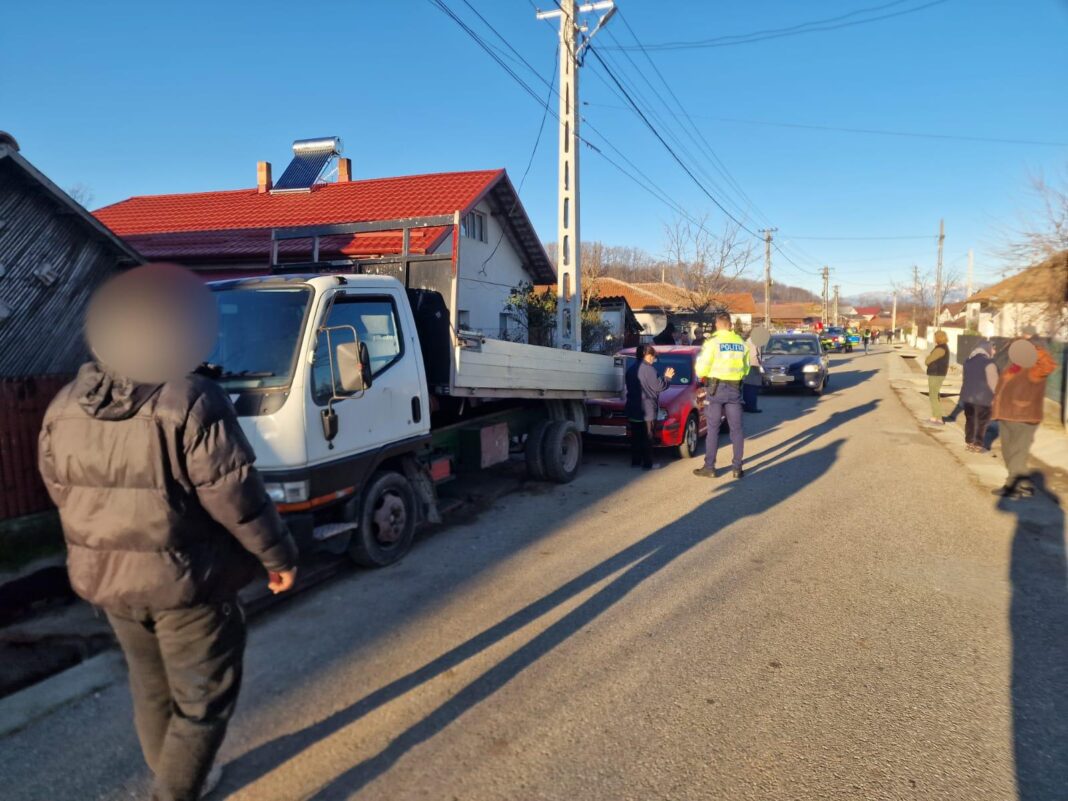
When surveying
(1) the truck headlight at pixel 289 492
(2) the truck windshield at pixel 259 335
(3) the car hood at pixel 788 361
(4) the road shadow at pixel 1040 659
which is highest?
(2) the truck windshield at pixel 259 335

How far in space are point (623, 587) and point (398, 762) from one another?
245 cm

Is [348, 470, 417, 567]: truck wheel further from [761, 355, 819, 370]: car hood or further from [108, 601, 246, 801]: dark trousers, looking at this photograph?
[761, 355, 819, 370]: car hood

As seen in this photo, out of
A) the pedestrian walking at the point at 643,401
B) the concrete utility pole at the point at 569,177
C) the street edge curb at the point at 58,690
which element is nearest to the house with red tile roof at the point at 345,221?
the concrete utility pole at the point at 569,177

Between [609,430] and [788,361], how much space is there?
41.7ft

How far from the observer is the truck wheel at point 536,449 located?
8.41 m

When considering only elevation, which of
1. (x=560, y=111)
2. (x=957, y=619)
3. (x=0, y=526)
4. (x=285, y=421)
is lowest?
(x=957, y=619)

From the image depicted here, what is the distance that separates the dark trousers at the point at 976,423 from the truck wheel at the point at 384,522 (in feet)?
31.0

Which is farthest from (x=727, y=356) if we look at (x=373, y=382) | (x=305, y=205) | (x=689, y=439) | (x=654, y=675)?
(x=305, y=205)

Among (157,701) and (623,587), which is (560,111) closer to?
(623,587)

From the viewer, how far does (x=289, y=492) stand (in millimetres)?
4590

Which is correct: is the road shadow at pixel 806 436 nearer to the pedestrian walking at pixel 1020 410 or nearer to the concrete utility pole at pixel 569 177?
the pedestrian walking at pixel 1020 410

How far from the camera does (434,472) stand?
6387mm

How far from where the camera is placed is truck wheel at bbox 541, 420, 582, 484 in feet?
27.7

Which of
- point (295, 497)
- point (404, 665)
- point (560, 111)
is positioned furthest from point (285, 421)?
point (560, 111)
